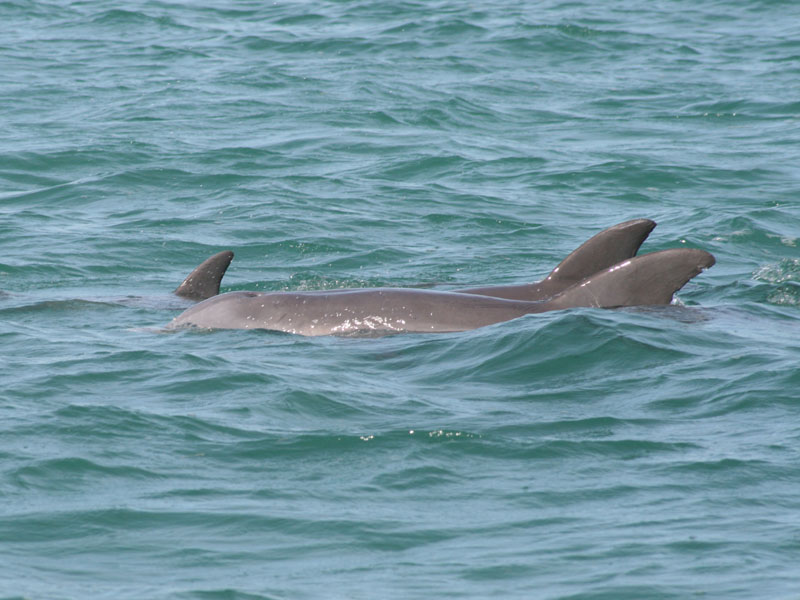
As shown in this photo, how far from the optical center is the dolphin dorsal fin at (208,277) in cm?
1214

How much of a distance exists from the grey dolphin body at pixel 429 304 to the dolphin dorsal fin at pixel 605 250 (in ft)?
1.22

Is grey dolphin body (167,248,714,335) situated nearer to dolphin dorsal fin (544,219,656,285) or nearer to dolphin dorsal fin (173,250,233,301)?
dolphin dorsal fin (544,219,656,285)

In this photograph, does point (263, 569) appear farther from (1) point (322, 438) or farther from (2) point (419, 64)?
(2) point (419, 64)

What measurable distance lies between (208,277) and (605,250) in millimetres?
3864

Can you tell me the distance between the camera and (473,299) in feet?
35.1

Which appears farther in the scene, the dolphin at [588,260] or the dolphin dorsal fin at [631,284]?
the dolphin at [588,260]

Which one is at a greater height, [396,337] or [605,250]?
[605,250]

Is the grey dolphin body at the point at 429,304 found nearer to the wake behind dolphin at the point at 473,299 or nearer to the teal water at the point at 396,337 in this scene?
the wake behind dolphin at the point at 473,299

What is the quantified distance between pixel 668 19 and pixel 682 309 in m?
20.5

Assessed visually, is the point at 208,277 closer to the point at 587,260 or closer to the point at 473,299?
the point at 473,299

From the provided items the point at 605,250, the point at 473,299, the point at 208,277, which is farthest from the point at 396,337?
the point at 208,277

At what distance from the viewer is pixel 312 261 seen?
556 inches

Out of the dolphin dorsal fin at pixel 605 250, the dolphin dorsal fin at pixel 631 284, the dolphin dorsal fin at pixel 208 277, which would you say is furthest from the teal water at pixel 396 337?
the dolphin dorsal fin at pixel 605 250

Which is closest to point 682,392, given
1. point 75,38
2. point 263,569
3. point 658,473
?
point 658,473
